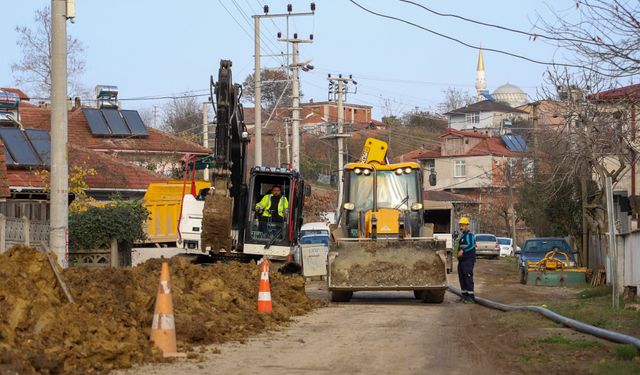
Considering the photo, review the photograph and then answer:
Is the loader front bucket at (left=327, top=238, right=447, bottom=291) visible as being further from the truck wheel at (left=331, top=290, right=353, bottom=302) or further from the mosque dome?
the mosque dome

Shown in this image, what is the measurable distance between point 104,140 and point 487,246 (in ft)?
82.5

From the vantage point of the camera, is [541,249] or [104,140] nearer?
[541,249]

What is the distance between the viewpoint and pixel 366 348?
43.3ft

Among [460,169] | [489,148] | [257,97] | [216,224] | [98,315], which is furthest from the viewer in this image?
[460,169]

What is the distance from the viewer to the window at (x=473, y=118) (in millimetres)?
115125

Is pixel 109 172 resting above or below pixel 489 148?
below

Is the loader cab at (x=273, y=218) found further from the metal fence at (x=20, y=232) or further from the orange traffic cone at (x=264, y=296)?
the orange traffic cone at (x=264, y=296)

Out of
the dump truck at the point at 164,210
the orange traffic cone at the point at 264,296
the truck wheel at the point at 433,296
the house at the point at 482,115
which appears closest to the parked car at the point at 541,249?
the dump truck at the point at 164,210

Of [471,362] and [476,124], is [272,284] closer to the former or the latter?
[471,362]

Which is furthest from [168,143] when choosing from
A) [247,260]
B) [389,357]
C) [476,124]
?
[476,124]

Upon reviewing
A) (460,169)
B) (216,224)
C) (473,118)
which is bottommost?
(216,224)

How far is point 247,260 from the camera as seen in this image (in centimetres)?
2611

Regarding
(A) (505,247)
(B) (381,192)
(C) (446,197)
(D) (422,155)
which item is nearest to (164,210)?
(B) (381,192)

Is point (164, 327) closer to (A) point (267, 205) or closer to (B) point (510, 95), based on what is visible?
(A) point (267, 205)
